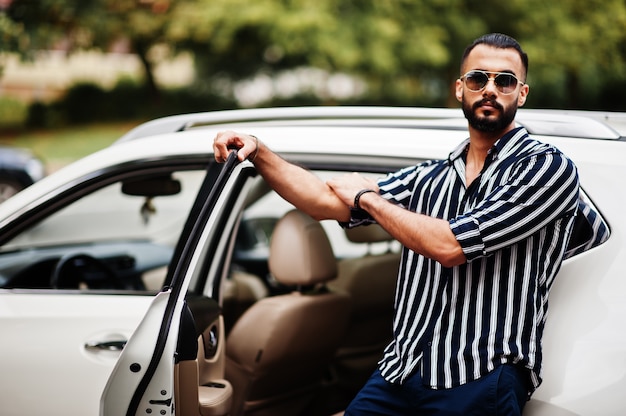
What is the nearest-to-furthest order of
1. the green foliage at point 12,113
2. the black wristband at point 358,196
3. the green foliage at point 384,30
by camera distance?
the black wristband at point 358,196
the green foliage at point 384,30
the green foliage at point 12,113

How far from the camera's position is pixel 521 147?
211cm

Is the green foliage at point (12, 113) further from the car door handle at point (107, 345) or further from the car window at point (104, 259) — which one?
the car door handle at point (107, 345)

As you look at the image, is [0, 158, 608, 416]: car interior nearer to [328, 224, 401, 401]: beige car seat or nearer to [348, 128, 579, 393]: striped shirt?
[328, 224, 401, 401]: beige car seat

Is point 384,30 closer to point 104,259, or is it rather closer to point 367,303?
point 104,259

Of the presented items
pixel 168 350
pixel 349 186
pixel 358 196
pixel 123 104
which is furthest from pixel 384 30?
pixel 168 350

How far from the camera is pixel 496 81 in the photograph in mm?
2168

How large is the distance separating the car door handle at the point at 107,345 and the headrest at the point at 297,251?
706 millimetres

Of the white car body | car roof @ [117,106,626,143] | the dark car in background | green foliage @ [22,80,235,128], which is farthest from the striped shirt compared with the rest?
green foliage @ [22,80,235,128]

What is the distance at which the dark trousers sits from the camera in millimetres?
1990

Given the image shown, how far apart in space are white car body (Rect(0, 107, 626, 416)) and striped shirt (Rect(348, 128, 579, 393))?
0.11 meters

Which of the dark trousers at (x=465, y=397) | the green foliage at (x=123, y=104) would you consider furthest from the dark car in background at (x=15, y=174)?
the green foliage at (x=123, y=104)

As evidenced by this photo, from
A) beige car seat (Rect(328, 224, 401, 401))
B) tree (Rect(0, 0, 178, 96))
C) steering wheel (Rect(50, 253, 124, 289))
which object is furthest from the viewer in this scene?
tree (Rect(0, 0, 178, 96))

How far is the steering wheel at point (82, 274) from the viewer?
3309mm

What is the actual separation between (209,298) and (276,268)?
Answer: 0.29m
